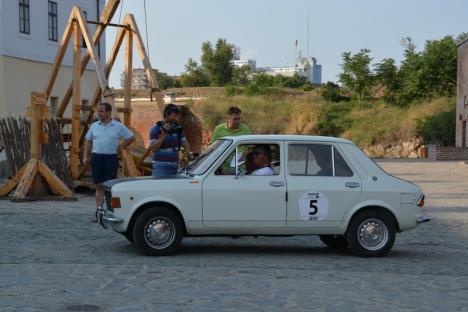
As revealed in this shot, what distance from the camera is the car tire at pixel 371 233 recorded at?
920 centimetres

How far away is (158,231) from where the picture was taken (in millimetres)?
9016

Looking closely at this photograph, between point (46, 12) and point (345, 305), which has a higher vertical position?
point (46, 12)

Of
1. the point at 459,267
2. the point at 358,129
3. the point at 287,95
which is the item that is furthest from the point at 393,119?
the point at 459,267

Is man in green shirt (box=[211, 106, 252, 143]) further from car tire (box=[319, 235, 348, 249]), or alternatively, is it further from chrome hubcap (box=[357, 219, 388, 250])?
chrome hubcap (box=[357, 219, 388, 250])

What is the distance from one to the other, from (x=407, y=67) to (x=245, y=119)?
41.9 feet

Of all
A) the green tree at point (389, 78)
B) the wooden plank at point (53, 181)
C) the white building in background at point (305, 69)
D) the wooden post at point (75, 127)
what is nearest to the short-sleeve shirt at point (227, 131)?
the wooden plank at point (53, 181)

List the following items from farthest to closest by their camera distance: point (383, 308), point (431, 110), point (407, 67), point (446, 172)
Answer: point (407, 67) → point (431, 110) → point (446, 172) → point (383, 308)

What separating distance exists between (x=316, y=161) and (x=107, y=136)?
14.2 feet

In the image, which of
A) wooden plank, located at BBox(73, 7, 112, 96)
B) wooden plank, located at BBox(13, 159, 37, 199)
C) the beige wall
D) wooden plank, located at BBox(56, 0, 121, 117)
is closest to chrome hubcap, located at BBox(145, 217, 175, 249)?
wooden plank, located at BBox(13, 159, 37, 199)

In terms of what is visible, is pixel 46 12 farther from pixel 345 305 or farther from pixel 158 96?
pixel 345 305

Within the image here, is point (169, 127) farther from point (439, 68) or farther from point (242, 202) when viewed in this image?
point (439, 68)

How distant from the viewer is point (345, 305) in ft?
21.9

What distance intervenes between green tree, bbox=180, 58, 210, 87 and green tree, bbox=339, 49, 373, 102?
30.0 metres

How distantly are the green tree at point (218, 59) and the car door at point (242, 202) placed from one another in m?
76.5
